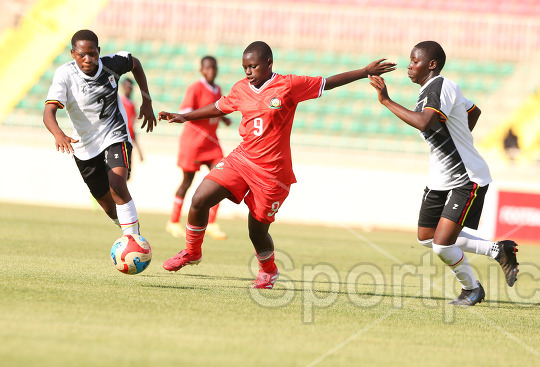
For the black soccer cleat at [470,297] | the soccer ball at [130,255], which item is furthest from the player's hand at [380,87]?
the soccer ball at [130,255]

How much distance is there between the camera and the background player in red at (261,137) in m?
6.84

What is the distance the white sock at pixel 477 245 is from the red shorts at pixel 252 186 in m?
1.79

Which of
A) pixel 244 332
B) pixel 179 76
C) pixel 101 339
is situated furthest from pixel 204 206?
pixel 179 76

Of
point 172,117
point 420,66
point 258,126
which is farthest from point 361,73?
point 172,117

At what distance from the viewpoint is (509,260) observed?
7070 millimetres

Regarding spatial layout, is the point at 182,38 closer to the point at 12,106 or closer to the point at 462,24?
the point at 12,106

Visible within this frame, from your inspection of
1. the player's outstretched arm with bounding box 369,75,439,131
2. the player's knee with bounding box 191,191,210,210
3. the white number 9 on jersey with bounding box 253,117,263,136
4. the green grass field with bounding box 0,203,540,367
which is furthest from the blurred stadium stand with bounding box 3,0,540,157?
the player's outstretched arm with bounding box 369,75,439,131

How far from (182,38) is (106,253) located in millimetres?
16465

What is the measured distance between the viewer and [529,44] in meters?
23.4

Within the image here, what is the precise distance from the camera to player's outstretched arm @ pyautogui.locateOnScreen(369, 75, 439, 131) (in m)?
6.36

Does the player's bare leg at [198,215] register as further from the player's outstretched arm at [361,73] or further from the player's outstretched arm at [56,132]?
the player's outstretched arm at [361,73]

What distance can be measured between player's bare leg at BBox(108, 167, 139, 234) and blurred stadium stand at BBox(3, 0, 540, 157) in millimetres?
14930

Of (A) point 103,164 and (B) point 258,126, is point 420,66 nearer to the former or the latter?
(B) point 258,126

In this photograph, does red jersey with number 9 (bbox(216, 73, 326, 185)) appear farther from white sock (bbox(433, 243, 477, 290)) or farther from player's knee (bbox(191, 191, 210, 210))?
white sock (bbox(433, 243, 477, 290))
